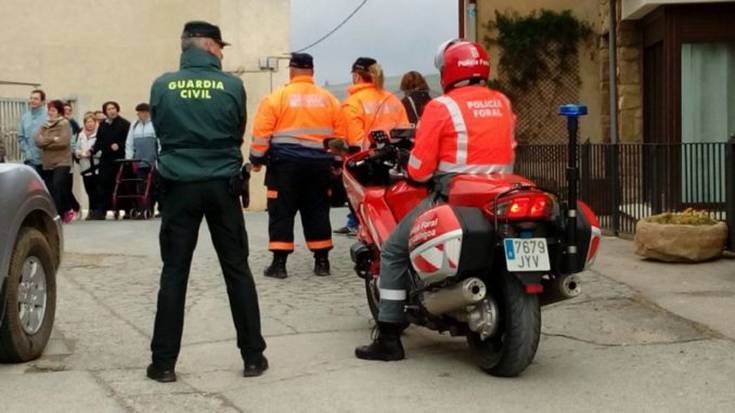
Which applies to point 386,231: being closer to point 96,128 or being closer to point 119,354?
point 119,354

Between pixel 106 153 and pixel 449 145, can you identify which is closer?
pixel 449 145

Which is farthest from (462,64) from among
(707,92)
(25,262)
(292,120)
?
(707,92)

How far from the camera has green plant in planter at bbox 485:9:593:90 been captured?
1816 cm

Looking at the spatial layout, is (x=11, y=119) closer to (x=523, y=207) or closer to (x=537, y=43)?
(x=537, y=43)

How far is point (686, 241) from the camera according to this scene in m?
10.2

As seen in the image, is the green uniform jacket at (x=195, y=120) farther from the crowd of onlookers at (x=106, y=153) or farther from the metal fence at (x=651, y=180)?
the crowd of onlookers at (x=106, y=153)

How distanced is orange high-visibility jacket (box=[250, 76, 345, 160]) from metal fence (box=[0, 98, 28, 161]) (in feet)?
29.7

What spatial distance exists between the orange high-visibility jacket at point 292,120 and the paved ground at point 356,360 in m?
1.21

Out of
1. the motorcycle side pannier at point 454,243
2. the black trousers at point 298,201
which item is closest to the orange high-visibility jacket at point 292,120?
the black trousers at point 298,201

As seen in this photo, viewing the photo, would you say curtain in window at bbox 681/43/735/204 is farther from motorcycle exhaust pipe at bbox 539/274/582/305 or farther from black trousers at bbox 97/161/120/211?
black trousers at bbox 97/161/120/211

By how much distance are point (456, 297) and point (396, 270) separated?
1.98ft

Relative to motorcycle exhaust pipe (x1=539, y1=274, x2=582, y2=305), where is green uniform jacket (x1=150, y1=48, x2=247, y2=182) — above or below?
above

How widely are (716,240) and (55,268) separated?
5895 mm

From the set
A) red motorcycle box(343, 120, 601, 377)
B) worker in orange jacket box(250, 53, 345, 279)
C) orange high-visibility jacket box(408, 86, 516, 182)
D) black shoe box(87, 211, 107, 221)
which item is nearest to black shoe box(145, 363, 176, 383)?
red motorcycle box(343, 120, 601, 377)
